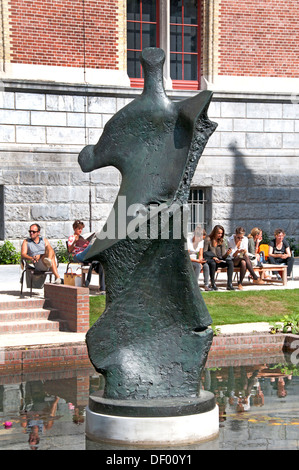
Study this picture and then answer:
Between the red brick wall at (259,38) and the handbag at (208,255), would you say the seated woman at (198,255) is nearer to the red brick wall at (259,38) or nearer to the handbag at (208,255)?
the handbag at (208,255)

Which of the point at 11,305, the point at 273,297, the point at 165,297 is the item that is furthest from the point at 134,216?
the point at 273,297

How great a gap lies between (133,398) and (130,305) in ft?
2.71

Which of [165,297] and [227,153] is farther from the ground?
[227,153]

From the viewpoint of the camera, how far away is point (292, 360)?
1137 cm

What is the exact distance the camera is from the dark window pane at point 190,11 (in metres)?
23.0

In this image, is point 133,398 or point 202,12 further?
point 202,12

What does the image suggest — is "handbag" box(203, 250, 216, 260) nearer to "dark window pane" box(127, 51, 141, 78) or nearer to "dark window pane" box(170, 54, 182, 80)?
"dark window pane" box(127, 51, 141, 78)

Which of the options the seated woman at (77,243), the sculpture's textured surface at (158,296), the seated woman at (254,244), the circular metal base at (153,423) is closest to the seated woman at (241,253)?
the seated woman at (254,244)

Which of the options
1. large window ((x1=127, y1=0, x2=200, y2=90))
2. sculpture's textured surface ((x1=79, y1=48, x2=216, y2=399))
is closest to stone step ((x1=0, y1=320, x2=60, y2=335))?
sculpture's textured surface ((x1=79, y1=48, x2=216, y2=399))

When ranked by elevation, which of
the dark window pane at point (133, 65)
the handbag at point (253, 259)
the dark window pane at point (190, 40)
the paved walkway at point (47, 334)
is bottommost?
the paved walkway at point (47, 334)

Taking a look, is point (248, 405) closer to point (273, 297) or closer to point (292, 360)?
point (292, 360)

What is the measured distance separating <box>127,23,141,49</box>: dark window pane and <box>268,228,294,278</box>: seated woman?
7.72 meters

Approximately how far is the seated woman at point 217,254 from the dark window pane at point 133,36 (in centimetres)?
831
